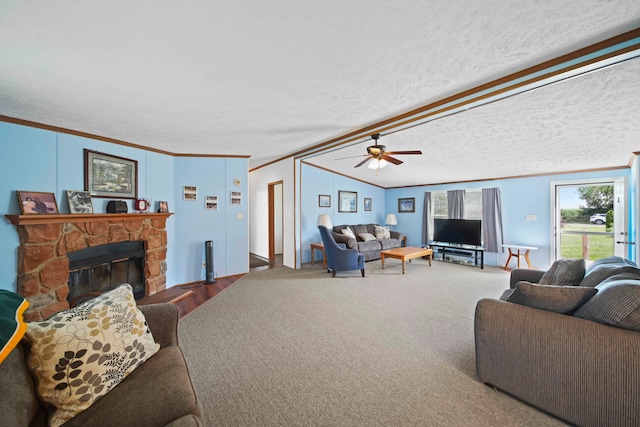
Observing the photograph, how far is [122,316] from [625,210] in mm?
6736

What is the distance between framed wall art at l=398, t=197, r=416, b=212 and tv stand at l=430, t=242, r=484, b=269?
4.18 feet

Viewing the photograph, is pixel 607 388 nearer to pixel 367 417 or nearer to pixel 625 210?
pixel 367 417

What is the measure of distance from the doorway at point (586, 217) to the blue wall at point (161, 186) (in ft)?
21.1

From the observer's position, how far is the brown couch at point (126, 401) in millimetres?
925

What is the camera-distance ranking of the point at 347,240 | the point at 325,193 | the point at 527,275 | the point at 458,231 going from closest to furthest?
the point at 527,275
the point at 347,240
the point at 458,231
the point at 325,193

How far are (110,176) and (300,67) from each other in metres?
3.10

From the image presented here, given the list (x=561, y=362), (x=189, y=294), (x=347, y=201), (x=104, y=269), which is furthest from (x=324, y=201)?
(x=561, y=362)

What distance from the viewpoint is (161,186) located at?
13.2ft

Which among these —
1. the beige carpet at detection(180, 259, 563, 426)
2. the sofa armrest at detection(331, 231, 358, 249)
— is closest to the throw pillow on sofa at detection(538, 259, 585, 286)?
the beige carpet at detection(180, 259, 563, 426)

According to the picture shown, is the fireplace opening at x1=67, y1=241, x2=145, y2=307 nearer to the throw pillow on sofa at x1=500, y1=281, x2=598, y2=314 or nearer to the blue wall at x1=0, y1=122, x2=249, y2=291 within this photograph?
the blue wall at x1=0, y1=122, x2=249, y2=291

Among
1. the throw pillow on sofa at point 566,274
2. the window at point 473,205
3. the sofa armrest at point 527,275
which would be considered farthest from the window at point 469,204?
the throw pillow on sofa at point 566,274

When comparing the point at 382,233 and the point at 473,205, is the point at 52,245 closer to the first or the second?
the point at 382,233

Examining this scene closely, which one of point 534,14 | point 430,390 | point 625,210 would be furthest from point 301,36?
point 625,210

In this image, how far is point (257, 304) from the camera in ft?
10.9
